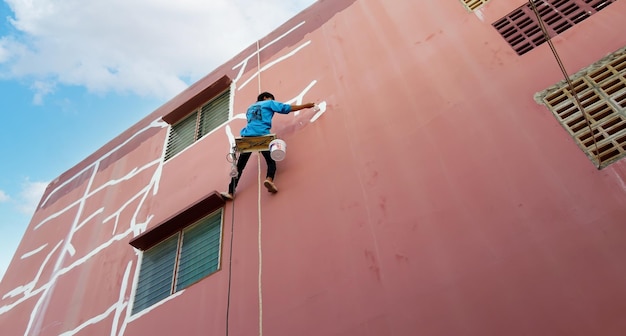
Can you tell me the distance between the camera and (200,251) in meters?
5.03

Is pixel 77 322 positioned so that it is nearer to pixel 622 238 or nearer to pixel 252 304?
pixel 252 304

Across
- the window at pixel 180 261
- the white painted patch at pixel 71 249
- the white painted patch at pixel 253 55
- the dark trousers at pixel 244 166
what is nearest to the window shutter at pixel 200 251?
the window at pixel 180 261

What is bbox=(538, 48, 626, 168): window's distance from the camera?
3303 millimetres

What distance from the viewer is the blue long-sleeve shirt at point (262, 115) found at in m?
5.00

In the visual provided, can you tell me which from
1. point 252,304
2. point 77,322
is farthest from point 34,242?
point 252,304

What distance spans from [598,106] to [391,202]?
157 centimetres

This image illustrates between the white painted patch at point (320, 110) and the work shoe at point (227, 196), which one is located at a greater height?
the white painted patch at point (320, 110)

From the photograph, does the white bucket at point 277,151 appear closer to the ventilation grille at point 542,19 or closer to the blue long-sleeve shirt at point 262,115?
the blue long-sleeve shirt at point 262,115

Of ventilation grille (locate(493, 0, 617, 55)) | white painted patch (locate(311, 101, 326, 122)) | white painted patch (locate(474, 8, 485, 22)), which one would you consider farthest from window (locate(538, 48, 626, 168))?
white painted patch (locate(311, 101, 326, 122))

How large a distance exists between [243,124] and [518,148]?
3.30 m

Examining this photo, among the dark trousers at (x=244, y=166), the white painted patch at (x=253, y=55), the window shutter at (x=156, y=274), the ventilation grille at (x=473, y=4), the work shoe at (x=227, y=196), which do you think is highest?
the white painted patch at (x=253, y=55)

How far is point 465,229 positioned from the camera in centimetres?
343

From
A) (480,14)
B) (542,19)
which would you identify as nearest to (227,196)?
(480,14)

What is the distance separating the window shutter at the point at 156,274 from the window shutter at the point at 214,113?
1.71 metres
